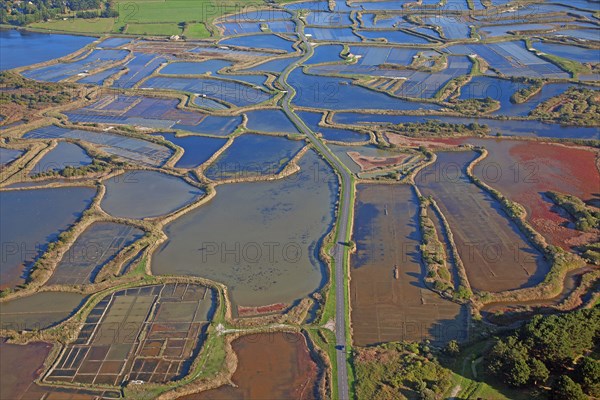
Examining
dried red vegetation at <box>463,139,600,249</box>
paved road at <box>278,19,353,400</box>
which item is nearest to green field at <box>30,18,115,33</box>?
paved road at <box>278,19,353,400</box>

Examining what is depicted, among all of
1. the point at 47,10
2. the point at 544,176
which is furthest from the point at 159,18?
the point at 544,176

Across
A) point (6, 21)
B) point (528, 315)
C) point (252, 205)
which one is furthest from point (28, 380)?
point (6, 21)

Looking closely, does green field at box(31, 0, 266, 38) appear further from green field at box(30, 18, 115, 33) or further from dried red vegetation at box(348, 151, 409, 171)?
dried red vegetation at box(348, 151, 409, 171)

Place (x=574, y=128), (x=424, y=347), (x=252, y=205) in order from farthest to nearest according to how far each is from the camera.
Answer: (x=574, y=128) < (x=252, y=205) < (x=424, y=347)

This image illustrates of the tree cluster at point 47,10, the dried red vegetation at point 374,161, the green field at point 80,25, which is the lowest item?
the dried red vegetation at point 374,161

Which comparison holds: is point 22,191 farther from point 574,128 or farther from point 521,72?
point 521,72

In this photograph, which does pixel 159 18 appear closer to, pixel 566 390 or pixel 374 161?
pixel 374 161

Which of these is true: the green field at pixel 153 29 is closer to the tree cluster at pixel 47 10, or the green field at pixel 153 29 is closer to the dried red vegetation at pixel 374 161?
the tree cluster at pixel 47 10

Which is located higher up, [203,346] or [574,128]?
[574,128]

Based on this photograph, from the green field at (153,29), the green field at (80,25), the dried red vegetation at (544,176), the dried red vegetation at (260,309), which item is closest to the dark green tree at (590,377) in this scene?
the dried red vegetation at (544,176)
